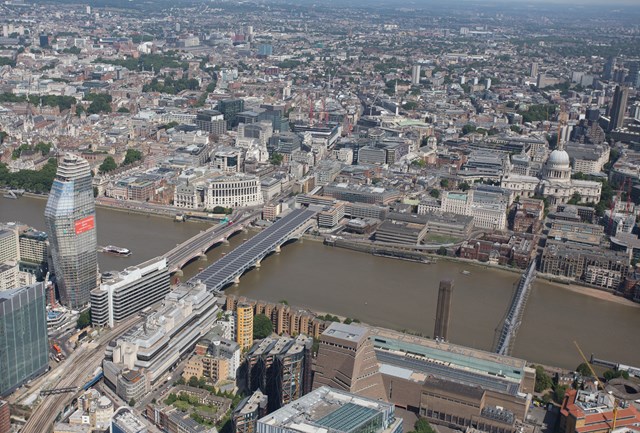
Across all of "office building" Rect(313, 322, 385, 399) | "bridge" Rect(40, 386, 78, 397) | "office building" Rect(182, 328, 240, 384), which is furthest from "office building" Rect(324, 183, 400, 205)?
"bridge" Rect(40, 386, 78, 397)

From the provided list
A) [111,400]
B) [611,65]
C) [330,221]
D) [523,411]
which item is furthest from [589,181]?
[611,65]

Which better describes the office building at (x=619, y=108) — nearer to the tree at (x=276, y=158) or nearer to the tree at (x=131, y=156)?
the tree at (x=276, y=158)

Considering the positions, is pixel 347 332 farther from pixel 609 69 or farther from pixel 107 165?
pixel 609 69

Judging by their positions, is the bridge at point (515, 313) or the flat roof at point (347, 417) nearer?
the flat roof at point (347, 417)

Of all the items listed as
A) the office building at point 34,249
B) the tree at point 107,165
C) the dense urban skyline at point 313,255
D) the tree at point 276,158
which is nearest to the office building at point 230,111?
the dense urban skyline at point 313,255

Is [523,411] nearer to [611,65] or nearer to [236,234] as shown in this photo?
[236,234]

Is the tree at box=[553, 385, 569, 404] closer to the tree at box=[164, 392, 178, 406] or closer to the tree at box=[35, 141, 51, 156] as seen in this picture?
the tree at box=[164, 392, 178, 406]
